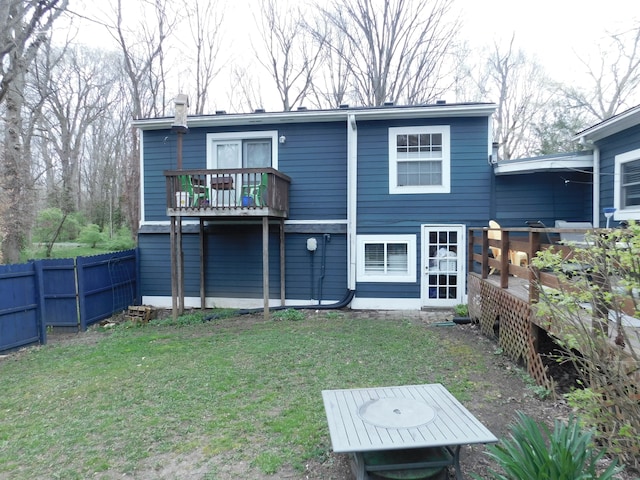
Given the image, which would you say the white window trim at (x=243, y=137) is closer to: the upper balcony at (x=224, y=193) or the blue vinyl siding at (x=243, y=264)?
the upper balcony at (x=224, y=193)

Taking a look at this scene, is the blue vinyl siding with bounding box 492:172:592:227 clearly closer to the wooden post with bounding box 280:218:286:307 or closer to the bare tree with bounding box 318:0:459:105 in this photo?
the wooden post with bounding box 280:218:286:307

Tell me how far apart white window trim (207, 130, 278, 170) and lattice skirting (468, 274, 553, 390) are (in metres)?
5.01

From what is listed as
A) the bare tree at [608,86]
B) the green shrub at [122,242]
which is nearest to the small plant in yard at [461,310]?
the bare tree at [608,86]

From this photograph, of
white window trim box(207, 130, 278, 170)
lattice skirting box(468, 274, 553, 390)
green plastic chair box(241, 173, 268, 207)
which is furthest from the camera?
white window trim box(207, 130, 278, 170)

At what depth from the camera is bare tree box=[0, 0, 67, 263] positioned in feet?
25.0

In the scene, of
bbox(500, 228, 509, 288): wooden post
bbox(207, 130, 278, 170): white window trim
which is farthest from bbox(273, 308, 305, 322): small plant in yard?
bbox(500, 228, 509, 288): wooden post

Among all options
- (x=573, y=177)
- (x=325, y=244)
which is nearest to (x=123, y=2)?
(x=325, y=244)

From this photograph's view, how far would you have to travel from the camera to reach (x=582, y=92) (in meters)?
14.6

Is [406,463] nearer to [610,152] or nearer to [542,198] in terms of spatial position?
[610,152]

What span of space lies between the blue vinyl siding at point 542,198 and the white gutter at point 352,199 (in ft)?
9.73

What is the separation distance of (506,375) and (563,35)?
14.3m

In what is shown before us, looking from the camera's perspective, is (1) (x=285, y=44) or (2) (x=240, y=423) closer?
(2) (x=240, y=423)

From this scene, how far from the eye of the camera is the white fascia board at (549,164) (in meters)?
7.08

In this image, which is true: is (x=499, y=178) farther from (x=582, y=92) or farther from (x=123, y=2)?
(x=123, y=2)
